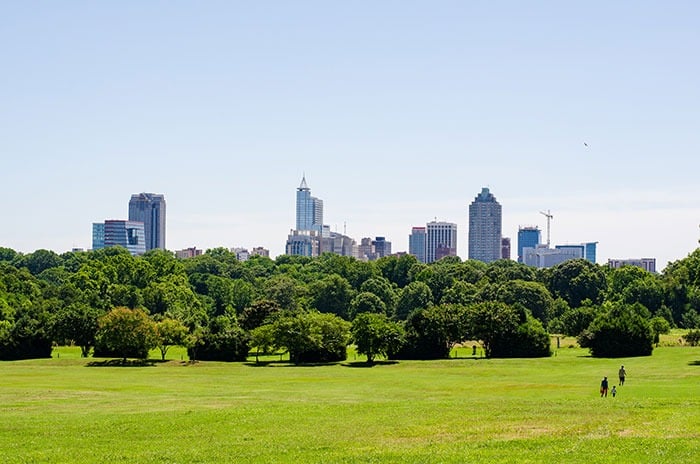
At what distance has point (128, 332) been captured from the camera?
9875 cm

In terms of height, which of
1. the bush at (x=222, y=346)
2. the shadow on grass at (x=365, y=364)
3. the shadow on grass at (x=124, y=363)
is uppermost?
the bush at (x=222, y=346)

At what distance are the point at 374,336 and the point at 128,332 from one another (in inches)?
1052

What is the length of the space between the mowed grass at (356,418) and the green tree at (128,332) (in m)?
19.5

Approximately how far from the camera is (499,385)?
67688mm

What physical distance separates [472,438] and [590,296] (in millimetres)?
168916

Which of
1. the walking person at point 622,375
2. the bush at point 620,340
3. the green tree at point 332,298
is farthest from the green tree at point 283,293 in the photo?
the walking person at point 622,375

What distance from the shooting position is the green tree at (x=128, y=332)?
9862 centimetres

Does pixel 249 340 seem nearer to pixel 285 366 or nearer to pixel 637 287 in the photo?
pixel 285 366

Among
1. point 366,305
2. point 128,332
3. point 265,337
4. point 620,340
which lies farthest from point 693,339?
point 366,305

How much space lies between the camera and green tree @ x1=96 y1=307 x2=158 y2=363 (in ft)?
324

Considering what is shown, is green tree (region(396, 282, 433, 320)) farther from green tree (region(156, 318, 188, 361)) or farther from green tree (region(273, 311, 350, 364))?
green tree (region(156, 318, 188, 361))

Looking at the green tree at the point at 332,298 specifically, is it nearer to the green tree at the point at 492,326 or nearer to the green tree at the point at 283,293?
the green tree at the point at 283,293

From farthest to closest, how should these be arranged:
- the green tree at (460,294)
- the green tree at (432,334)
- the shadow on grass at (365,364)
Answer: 1. the green tree at (460,294)
2. the green tree at (432,334)
3. the shadow on grass at (365,364)

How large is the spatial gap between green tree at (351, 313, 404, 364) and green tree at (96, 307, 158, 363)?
22.4 metres
